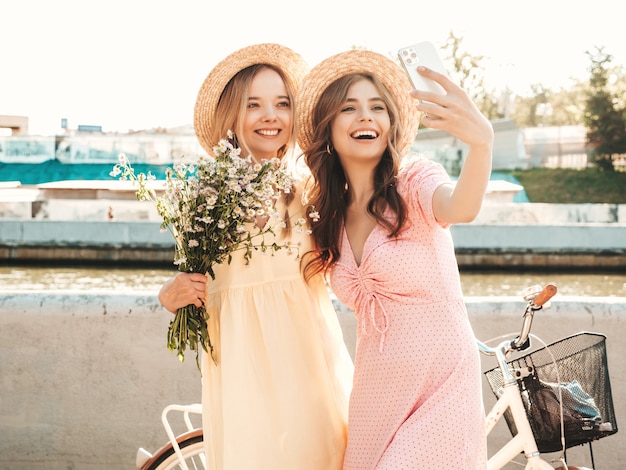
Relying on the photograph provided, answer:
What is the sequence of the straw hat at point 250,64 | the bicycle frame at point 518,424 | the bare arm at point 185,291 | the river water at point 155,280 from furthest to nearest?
the river water at point 155,280 < the straw hat at point 250,64 < the bicycle frame at point 518,424 < the bare arm at point 185,291

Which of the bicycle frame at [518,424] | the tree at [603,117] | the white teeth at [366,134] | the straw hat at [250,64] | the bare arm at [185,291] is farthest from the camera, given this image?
the tree at [603,117]

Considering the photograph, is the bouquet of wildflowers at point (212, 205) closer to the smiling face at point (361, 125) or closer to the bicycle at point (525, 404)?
the smiling face at point (361, 125)

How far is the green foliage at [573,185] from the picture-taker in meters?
31.1

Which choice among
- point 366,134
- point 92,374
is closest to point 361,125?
point 366,134

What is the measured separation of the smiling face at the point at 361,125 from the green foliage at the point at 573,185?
97.1 feet

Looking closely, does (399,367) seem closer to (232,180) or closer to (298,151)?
(232,180)

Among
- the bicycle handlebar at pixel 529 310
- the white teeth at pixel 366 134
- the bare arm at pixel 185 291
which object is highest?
the white teeth at pixel 366 134

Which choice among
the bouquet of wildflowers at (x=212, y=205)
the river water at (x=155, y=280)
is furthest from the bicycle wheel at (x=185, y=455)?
the river water at (x=155, y=280)

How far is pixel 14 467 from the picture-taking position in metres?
3.61

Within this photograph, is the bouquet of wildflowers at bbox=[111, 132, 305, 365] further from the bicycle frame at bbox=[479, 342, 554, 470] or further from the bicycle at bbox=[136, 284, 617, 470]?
the bicycle frame at bbox=[479, 342, 554, 470]

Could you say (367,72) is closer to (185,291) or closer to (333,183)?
(333,183)

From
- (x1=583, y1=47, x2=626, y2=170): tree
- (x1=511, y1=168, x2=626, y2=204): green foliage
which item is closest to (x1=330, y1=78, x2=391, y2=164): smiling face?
(x1=511, y1=168, x2=626, y2=204): green foliage

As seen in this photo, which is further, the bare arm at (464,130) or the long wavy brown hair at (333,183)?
the long wavy brown hair at (333,183)

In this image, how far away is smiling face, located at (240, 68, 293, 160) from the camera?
2785 millimetres
